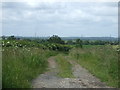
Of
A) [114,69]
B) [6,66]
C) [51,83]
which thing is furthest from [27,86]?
[114,69]

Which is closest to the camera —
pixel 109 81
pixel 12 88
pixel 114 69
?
pixel 12 88

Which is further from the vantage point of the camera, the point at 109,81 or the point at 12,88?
the point at 109,81

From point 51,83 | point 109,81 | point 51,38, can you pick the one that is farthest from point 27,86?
point 51,38

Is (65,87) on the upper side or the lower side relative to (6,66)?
lower

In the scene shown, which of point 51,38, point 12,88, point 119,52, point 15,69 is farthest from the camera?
point 51,38

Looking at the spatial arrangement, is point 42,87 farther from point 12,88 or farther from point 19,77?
point 12,88

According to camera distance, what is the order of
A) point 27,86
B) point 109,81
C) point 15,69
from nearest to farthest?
point 27,86, point 15,69, point 109,81

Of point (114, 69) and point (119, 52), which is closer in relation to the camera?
point (114, 69)

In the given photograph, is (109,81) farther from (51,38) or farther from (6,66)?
(51,38)

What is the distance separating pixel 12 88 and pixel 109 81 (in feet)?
14.7

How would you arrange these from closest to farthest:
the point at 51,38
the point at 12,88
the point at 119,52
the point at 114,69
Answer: the point at 12,88, the point at 114,69, the point at 119,52, the point at 51,38

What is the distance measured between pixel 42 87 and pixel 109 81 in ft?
9.51

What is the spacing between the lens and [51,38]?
60.2m

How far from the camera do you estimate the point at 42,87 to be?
33.4 feet
